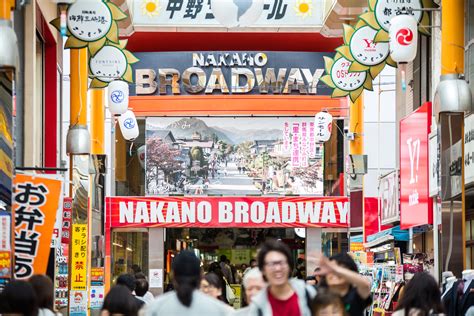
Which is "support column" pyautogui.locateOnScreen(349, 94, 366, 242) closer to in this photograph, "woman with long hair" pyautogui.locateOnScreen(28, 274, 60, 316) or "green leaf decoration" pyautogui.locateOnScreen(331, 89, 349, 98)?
"green leaf decoration" pyautogui.locateOnScreen(331, 89, 349, 98)

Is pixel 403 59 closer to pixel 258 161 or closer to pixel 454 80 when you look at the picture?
pixel 454 80

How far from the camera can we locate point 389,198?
26656 millimetres

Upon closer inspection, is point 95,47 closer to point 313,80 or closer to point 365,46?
Answer: point 365,46

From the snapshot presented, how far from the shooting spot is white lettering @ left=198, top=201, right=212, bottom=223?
111 feet

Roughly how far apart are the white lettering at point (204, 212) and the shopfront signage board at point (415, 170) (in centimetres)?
1076

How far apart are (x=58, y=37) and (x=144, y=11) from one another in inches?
536

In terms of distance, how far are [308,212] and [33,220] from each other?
1974 cm

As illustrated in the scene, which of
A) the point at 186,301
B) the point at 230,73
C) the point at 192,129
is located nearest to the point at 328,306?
the point at 186,301

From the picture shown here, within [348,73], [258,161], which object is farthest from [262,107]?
[348,73]

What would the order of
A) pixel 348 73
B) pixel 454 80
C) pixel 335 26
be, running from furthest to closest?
1. pixel 335 26
2. pixel 348 73
3. pixel 454 80

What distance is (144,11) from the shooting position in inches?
1436

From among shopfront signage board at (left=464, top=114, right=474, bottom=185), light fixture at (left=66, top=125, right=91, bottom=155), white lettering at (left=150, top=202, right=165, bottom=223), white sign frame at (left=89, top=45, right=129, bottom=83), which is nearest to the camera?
shopfront signage board at (left=464, top=114, right=474, bottom=185)

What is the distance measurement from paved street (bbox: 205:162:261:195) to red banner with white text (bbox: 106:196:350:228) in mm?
2505

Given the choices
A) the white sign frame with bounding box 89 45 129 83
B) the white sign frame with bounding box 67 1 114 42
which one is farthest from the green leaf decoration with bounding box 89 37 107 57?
the white sign frame with bounding box 67 1 114 42
